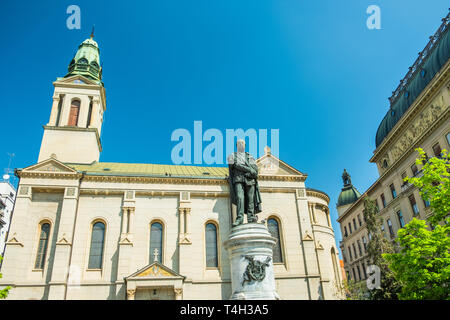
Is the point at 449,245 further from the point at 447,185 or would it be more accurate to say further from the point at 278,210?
the point at 278,210

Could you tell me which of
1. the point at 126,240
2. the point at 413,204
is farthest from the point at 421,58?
the point at 126,240

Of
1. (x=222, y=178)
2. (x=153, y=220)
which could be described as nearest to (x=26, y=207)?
(x=153, y=220)

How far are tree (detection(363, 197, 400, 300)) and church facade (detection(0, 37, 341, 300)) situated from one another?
431cm

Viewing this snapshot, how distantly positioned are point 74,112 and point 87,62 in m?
8.81

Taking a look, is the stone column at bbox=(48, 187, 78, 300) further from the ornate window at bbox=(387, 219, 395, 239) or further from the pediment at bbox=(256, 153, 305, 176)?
the ornate window at bbox=(387, 219, 395, 239)

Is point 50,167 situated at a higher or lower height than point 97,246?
higher

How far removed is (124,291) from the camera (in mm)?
26781

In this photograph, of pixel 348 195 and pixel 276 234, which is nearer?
pixel 276 234

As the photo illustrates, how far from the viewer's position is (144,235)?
29.7 meters

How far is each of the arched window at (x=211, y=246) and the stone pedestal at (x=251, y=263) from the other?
19800 millimetres

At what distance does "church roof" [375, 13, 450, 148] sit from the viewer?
104 ft

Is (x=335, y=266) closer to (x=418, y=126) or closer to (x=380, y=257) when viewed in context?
(x=380, y=257)
